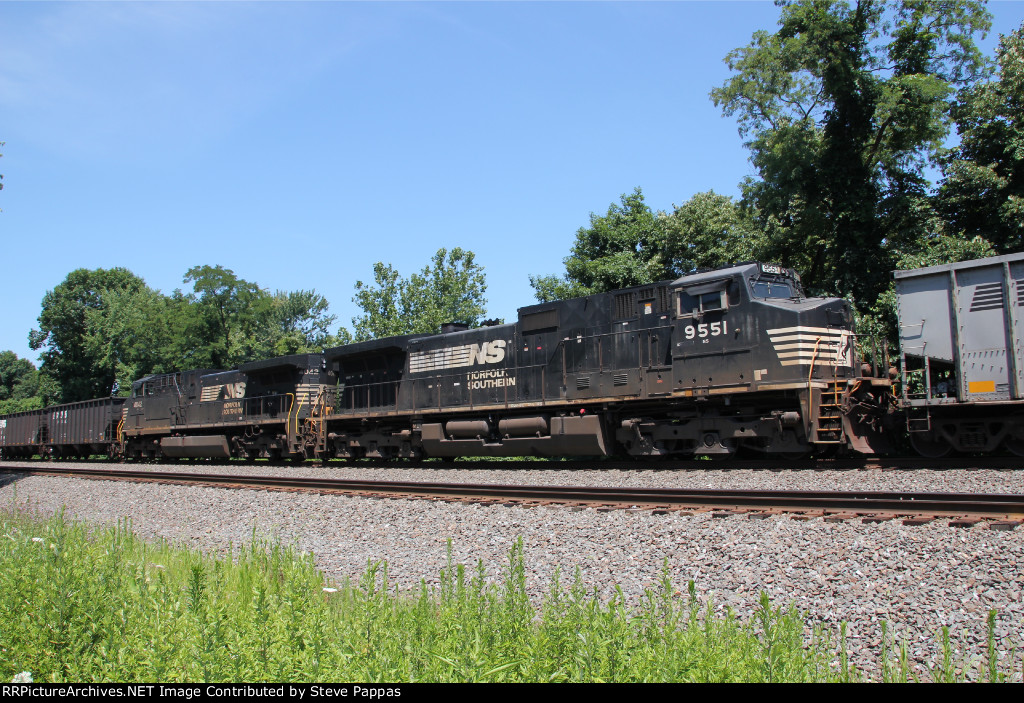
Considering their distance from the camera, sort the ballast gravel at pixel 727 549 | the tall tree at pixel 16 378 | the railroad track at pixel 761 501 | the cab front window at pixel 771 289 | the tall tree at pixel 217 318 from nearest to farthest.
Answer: the ballast gravel at pixel 727 549 < the railroad track at pixel 761 501 < the cab front window at pixel 771 289 < the tall tree at pixel 217 318 < the tall tree at pixel 16 378

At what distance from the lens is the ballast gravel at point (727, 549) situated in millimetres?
4746

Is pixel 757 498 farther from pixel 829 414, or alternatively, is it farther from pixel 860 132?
pixel 860 132

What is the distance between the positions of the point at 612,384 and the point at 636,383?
61 centimetres

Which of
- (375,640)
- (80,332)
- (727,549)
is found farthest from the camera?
(80,332)

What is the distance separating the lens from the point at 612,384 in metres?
14.8

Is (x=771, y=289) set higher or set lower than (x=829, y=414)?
higher

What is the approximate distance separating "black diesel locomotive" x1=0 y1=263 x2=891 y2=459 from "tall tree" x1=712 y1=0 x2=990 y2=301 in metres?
8.96

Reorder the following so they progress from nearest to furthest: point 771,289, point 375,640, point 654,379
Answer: point 375,640 < point 771,289 < point 654,379

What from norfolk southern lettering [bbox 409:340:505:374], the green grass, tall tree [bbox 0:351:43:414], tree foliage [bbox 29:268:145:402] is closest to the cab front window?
norfolk southern lettering [bbox 409:340:505:374]

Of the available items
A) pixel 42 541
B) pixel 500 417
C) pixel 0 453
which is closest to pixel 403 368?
pixel 500 417

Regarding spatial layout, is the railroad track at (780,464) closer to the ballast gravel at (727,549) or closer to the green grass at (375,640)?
the ballast gravel at (727,549)

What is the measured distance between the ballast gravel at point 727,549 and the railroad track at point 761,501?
358 millimetres

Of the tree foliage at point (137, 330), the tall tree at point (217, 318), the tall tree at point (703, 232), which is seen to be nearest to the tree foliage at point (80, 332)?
the tree foliage at point (137, 330)

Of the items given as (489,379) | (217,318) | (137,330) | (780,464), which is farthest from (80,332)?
(780,464)
